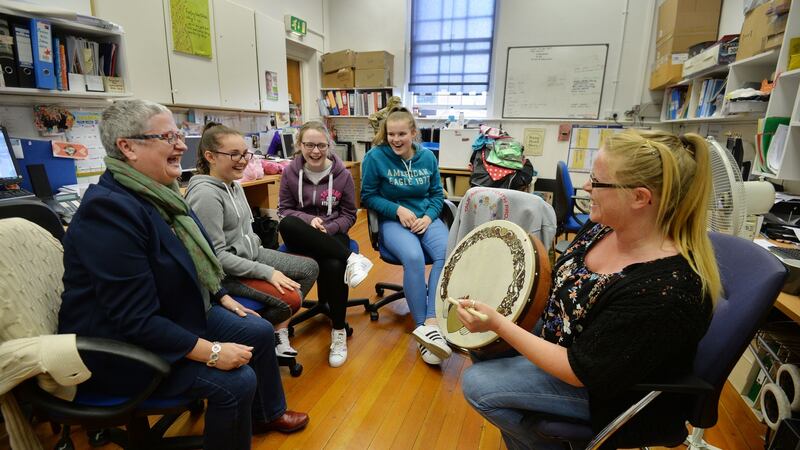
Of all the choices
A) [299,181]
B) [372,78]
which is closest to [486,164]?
[372,78]

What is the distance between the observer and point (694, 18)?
348cm

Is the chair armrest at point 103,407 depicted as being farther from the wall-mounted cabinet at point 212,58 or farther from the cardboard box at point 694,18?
the cardboard box at point 694,18

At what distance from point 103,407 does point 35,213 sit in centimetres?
70

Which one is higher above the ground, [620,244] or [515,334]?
[620,244]

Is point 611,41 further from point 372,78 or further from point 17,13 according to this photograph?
point 17,13

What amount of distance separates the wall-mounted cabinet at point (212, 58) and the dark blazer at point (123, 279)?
7.60ft

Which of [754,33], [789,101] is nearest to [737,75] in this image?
[754,33]

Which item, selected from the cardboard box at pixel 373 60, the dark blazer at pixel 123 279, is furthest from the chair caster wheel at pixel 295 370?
the cardboard box at pixel 373 60

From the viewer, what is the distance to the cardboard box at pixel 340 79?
5.24 metres

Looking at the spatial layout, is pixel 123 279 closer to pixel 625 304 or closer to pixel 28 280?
pixel 28 280

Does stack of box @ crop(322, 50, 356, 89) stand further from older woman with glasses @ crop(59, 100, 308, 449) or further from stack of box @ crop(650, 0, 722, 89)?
older woman with glasses @ crop(59, 100, 308, 449)

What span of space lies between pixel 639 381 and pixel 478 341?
0.40 m

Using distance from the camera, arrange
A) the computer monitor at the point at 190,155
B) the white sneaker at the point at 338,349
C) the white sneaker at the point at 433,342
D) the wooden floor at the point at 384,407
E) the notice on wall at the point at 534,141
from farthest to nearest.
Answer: the notice on wall at the point at 534,141, the computer monitor at the point at 190,155, the white sneaker at the point at 338,349, the white sneaker at the point at 433,342, the wooden floor at the point at 384,407

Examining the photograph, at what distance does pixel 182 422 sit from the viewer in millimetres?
1600
